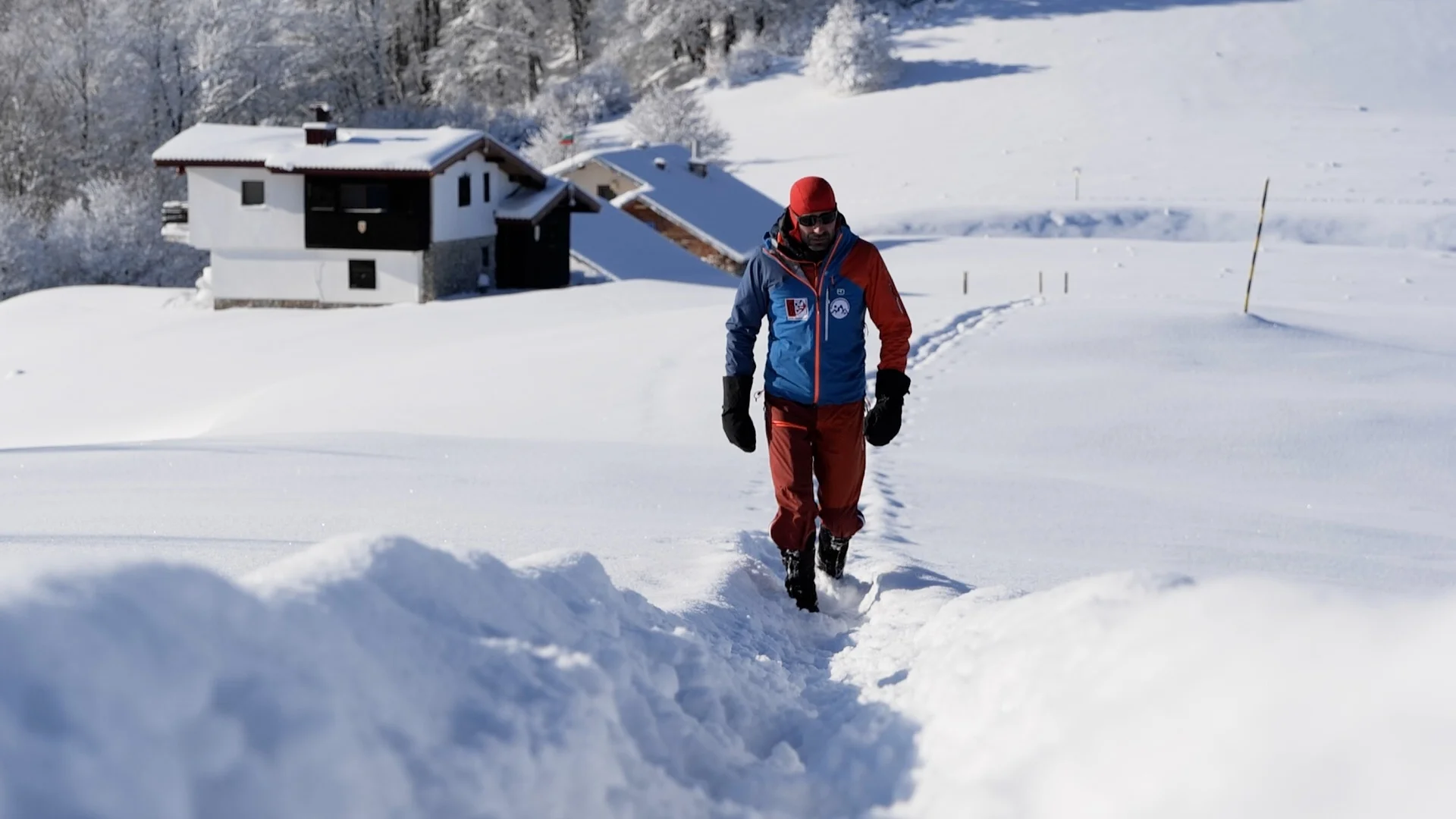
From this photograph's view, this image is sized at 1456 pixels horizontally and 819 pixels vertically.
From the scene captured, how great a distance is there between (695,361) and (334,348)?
1063 cm

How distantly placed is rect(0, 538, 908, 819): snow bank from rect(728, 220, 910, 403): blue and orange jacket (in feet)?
6.46

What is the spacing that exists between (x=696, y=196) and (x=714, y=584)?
3731 centimetres

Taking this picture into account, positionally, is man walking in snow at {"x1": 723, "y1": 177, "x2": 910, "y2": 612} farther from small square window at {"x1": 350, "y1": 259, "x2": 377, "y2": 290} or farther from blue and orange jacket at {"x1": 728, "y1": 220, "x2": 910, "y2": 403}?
small square window at {"x1": 350, "y1": 259, "x2": 377, "y2": 290}

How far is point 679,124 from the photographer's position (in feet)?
181

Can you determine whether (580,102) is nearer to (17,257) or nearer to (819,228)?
(17,257)

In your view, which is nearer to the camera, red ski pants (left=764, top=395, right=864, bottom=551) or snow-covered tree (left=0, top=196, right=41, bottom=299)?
red ski pants (left=764, top=395, right=864, bottom=551)

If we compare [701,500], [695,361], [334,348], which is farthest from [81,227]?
[701,500]

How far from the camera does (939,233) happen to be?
45.2 meters

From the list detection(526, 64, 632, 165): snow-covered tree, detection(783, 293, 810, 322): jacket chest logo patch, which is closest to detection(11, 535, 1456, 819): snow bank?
detection(783, 293, 810, 322): jacket chest logo patch

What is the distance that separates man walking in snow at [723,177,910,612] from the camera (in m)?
5.43

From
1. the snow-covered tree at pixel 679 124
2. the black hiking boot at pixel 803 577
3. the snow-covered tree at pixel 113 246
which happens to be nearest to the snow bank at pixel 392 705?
the black hiking boot at pixel 803 577

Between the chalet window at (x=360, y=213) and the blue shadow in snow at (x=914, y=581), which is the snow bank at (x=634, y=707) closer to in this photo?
the blue shadow in snow at (x=914, y=581)

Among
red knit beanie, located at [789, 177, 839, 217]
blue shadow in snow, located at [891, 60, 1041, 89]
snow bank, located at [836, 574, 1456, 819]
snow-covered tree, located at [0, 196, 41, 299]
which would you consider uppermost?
blue shadow in snow, located at [891, 60, 1041, 89]

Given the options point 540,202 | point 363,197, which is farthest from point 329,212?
point 540,202
